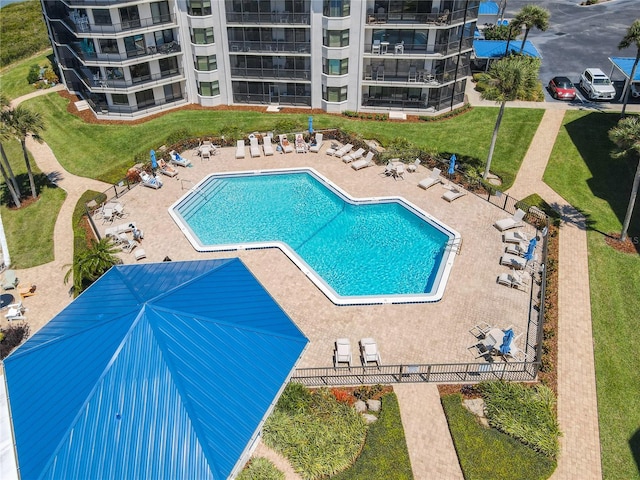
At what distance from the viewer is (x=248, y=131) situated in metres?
45.5

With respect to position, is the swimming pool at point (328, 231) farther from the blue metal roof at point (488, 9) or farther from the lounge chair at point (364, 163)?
the blue metal roof at point (488, 9)

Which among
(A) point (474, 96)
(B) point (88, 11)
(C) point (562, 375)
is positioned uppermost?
(B) point (88, 11)

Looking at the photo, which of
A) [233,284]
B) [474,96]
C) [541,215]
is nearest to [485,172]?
[541,215]

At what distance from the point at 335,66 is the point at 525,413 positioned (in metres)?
34.7

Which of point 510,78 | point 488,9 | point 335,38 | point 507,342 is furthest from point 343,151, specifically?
point 488,9

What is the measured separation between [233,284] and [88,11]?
3404 centimetres

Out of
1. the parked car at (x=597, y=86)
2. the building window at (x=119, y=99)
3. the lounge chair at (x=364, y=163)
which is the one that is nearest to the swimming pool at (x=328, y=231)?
the lounge chair at (x=364, y=163)

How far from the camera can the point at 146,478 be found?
16531 millimetres

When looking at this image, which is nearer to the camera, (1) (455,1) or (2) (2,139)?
(2) (2,139)

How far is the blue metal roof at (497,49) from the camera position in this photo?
54.3 m

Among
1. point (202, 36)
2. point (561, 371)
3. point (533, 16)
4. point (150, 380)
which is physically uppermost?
point (533, 16)

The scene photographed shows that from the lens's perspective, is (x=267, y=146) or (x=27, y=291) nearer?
(x=27, y=291)

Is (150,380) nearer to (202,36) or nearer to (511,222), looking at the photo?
(511,222)

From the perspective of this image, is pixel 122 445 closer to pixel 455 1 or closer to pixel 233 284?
pixel 233 284
